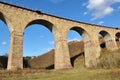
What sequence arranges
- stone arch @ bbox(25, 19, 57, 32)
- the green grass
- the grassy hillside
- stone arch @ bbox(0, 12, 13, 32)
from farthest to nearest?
1. the grassy hillside
2. stone arch @ bbox(25, 19, 57, 32)
3. stone arch @ bbox(0, 12, 13, 32)
4. the green grass

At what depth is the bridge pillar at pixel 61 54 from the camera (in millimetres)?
28777

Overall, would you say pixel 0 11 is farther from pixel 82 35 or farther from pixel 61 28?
pixel 82 35

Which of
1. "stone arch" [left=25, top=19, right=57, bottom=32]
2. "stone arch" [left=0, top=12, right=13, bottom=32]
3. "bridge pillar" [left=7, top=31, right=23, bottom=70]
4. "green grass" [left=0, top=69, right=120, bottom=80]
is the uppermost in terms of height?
"stone arch" [left=25, top=19, right=57, bottom=32]

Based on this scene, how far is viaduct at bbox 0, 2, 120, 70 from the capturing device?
24.1 m

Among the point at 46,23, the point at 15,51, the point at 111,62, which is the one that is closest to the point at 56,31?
the point at 46,23

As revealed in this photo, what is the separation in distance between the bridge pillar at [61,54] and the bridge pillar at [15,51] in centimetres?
696

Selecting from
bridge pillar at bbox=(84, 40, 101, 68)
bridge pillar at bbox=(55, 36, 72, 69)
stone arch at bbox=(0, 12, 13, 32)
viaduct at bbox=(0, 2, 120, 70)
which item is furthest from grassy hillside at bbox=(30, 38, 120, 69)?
stone arch at bbox=(0, 12, 13, 32)

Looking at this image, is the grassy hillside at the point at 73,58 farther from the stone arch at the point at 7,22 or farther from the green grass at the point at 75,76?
the green grass at the point at 75,76

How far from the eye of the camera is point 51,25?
98.9ft

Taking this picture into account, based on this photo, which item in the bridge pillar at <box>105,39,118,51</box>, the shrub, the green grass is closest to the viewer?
the green grass

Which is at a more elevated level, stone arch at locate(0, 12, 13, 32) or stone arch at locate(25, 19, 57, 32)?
stone arch at locate(25, 19, 57, 32)

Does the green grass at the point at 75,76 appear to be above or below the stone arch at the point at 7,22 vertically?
below

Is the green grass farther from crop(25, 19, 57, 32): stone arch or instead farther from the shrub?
crop(25, 19, 57, 32): stone arch

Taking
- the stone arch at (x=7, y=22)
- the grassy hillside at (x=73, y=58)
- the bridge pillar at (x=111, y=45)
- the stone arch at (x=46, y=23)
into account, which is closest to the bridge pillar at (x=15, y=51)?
the stone arch at (x=7, y=22)
